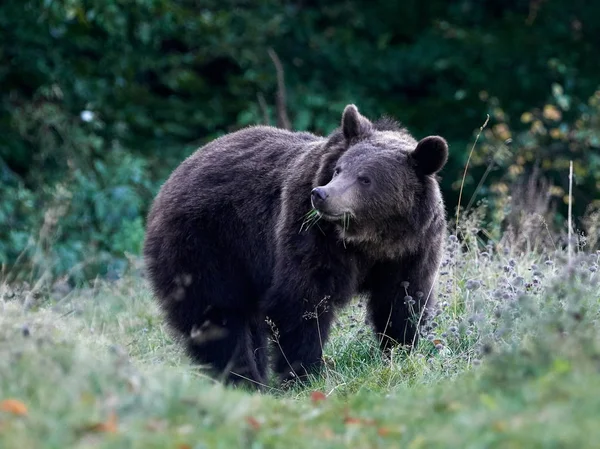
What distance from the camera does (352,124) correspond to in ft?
21.9

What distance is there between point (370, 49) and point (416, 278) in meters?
8.55

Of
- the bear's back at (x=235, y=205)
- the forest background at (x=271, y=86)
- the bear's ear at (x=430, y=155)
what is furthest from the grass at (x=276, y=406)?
the forest background at (x=271, y=86)

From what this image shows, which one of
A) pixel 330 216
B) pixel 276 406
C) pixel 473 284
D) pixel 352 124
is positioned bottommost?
pixel 473 284

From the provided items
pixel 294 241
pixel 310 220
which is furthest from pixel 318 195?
pixel 294 241

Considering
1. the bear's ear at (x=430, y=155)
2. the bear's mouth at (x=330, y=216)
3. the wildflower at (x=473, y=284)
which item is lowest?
the wildflower at (x=473, y=284)

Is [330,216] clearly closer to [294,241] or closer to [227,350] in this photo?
[294,241]

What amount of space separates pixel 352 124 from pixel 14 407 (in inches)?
143

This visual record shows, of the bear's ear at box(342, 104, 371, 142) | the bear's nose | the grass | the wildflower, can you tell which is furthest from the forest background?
the grass

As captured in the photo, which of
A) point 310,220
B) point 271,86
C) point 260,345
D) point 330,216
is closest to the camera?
point 330,216

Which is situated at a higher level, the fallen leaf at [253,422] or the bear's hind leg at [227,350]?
the fallen leaf at [253,422]

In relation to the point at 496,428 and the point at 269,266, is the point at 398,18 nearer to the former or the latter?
the point at 269,266

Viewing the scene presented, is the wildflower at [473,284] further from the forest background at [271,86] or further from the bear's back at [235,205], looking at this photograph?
the forest background at [271,86]

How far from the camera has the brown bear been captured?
20.9 feet

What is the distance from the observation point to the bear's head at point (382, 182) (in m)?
6.35
